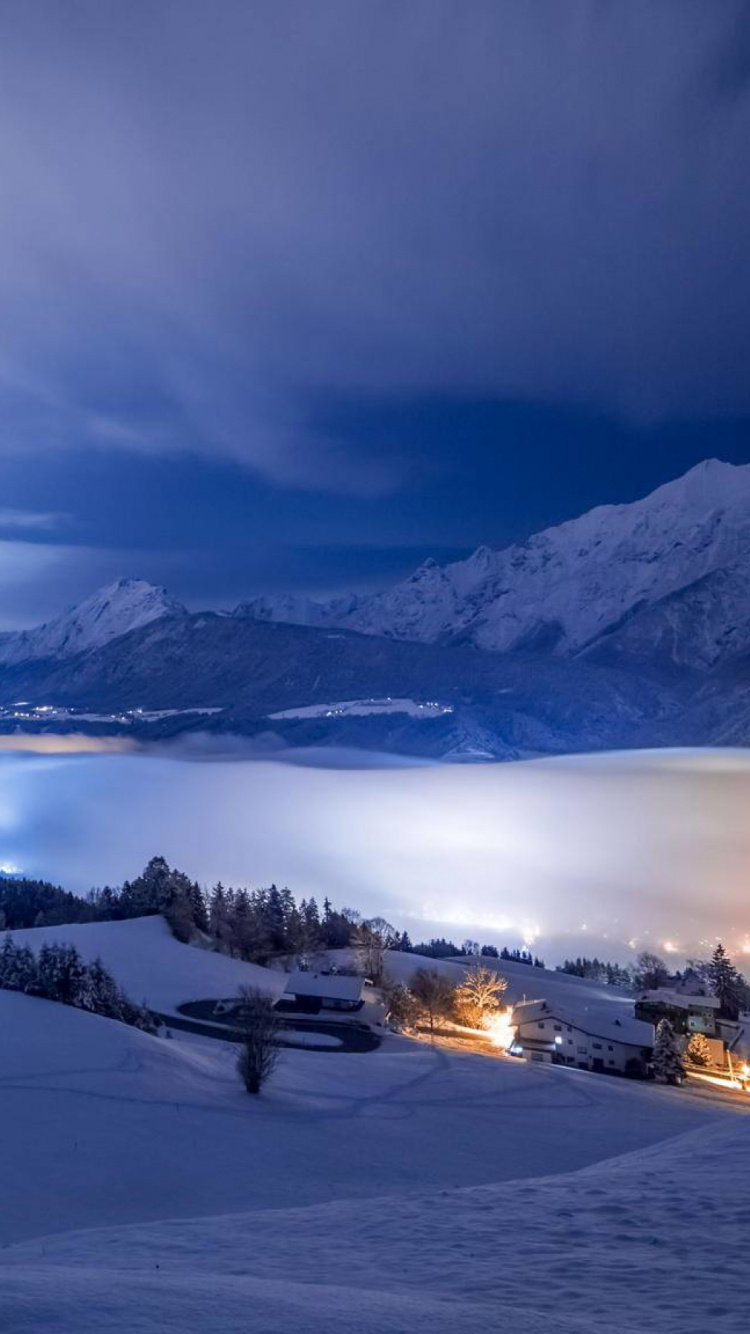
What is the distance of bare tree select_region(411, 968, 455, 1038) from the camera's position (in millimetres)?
40156

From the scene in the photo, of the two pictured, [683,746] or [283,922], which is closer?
[283,922]

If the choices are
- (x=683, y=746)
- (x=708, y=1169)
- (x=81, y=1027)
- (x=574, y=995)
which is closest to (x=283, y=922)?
(x=574, y=995)

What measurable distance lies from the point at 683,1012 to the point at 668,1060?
A: 11.7 m

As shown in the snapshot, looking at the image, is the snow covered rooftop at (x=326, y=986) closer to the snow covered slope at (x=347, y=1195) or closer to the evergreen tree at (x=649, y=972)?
the snow covered slope at (x=347, y=1195)

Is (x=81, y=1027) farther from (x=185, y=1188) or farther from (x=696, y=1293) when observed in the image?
(x=696, y=1293)

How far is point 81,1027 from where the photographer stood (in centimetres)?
2277

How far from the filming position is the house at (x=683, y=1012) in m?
42.7

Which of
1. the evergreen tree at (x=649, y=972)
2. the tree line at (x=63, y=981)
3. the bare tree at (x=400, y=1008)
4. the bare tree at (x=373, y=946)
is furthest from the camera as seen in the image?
the evergreen tree at (x=649, y=972)

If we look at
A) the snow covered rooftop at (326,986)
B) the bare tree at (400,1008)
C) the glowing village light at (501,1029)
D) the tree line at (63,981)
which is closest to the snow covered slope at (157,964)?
the snow covered rooftop at (326,986)

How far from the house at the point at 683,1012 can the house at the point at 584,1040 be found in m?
6.44

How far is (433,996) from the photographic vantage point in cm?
4019

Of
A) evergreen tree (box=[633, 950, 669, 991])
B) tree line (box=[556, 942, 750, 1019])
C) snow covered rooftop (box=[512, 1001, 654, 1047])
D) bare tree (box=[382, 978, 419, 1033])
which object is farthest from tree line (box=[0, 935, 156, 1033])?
evergreen tree (box=[633, 950, 669, 991])

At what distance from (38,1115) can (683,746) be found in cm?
16632

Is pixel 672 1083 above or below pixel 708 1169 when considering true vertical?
below
